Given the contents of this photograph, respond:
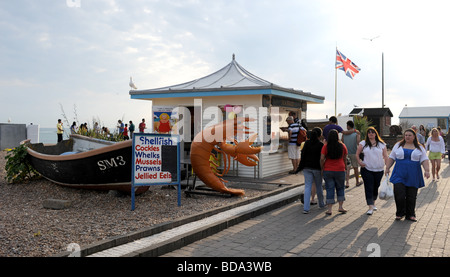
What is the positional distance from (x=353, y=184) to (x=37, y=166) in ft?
30.5

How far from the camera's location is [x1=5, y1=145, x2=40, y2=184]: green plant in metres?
10.4

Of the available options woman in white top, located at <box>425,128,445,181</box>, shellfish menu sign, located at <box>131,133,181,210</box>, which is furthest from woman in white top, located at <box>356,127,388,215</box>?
woman in white top, located at <box>425,128,445,181</box>

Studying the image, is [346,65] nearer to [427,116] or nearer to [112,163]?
[112,163]

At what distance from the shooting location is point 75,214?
264 inches

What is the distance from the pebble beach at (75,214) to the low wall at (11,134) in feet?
→ 46.8

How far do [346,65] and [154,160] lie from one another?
17614mm

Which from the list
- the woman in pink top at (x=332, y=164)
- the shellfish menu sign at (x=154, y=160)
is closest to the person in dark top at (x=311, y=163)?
the woman in pink top at (x=332, y=164)

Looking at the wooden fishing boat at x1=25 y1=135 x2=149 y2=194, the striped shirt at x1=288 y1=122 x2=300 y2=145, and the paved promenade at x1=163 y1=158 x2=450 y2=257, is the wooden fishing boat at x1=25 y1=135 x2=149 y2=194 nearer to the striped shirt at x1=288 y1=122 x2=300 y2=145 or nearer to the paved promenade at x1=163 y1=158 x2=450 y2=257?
the paved promenade at x1=163 y1=158 x2=450 y2=257

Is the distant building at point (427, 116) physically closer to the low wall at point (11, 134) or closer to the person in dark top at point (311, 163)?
the low wall at point (11, 134)

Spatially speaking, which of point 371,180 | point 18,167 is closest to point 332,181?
point 371,180

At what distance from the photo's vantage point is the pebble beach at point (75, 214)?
5.00m

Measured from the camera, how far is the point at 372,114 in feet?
117

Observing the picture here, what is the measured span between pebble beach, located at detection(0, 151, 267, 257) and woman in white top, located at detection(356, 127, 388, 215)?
8.77 ft
